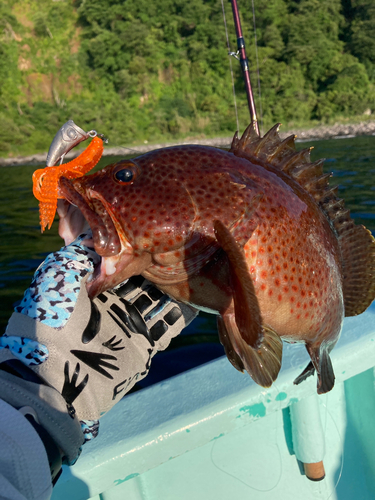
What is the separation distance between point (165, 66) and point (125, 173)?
75211 millimetres

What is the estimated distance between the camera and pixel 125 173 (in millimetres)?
1442

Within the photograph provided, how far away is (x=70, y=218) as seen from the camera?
1784mm

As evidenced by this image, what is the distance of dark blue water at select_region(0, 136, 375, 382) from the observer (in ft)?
17.1

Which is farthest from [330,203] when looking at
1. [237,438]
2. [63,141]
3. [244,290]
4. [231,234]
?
[237,438]

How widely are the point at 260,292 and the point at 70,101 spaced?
6985 centimetres

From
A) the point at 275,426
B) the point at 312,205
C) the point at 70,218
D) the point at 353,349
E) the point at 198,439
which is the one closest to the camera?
the point at 312,205

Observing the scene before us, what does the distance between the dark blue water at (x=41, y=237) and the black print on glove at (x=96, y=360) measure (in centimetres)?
327

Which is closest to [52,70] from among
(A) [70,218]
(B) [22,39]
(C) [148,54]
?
(B) [22,39]

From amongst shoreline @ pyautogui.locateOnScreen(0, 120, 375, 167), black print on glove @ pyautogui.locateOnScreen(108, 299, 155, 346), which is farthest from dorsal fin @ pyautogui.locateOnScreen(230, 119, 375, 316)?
shoreline @ pyautogui.locateOnScreen(0, 120, 375, 167)

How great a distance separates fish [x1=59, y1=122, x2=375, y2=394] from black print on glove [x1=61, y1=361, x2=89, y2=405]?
30cm

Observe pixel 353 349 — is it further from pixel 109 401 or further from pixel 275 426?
pixel 109 401

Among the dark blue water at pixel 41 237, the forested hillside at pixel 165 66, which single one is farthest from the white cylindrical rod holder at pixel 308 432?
the forested hillside at pixel 165 66

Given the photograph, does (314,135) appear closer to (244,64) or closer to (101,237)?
(244,64)

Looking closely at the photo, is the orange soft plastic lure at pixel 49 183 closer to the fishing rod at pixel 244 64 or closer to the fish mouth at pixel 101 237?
the fish mouth at pixel 101 237
